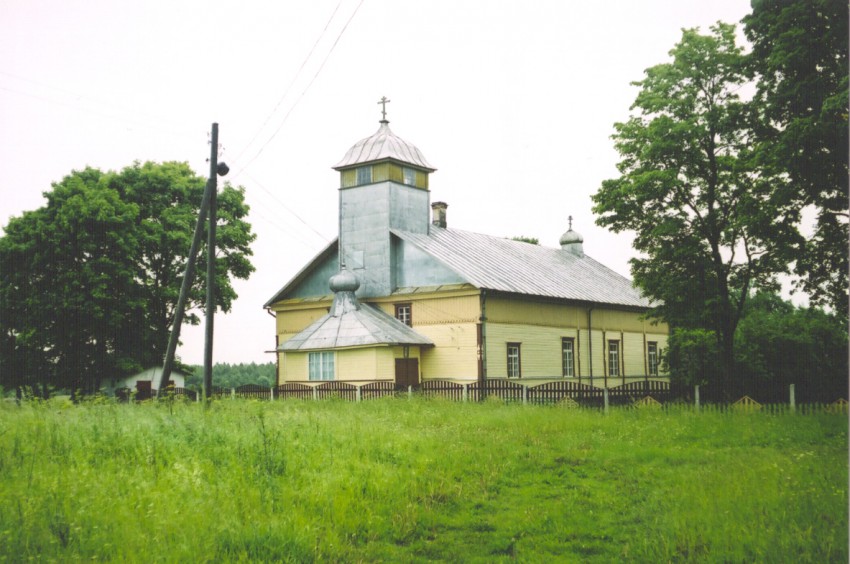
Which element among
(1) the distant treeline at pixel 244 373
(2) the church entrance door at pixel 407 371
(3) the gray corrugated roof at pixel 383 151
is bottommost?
(1) the distant treeline at pixel 244 373

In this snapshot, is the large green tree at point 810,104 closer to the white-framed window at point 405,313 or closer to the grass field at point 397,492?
the grass field at point 397,492

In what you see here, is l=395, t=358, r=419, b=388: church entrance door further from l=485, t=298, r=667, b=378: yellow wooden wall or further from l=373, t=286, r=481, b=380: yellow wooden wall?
l=485, t=298, r=667, b=378: yellow wooden wall

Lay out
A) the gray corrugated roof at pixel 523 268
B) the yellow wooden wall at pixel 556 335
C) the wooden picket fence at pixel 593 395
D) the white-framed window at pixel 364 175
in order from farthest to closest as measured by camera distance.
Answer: the white-framed window at pixel 364 175 < the gray corrugated roof at pixel 523 268 < the yellow wooden wall at pixel 556 335 < the wooden picket fence at pixel 593 395

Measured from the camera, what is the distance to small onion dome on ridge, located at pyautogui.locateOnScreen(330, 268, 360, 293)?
103 feet

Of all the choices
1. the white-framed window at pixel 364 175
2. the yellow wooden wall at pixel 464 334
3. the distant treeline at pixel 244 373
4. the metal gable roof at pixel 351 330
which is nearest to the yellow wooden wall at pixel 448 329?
the yellow wooden wall at pixel 464 334

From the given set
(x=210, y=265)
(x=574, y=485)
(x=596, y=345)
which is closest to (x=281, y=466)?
(x=574, y=485)

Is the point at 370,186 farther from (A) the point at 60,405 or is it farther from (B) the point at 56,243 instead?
(A) the point at 60,405

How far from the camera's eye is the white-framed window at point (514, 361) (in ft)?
101

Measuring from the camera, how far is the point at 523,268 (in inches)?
1398

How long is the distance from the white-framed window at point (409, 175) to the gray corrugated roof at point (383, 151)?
0.34 meters

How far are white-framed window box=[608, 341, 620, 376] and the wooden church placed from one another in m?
0.06

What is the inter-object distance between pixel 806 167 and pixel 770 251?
742 cm

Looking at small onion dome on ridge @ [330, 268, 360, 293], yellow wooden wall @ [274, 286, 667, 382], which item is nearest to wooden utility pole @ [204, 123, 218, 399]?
yellow wooden wall @ [274, 286, 667, 382]

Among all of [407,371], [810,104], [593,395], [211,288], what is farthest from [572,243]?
[211,288]
